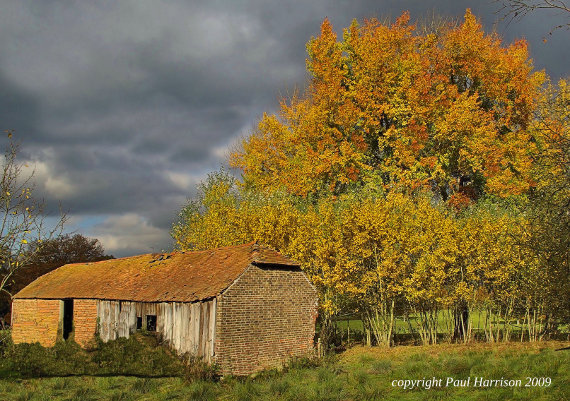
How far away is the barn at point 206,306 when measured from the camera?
1725 cm

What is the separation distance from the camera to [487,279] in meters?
22.7

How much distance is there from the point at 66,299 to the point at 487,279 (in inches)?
872

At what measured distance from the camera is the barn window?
20469 millimetres

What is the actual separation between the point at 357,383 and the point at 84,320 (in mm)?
14834

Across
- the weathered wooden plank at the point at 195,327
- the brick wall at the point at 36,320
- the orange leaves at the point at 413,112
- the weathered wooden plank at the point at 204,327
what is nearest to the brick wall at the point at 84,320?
the brick wall at the point at 36,320

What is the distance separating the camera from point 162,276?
21766 mm

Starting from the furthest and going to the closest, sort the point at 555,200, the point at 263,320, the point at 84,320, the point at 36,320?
1. the point at 36,320
2. the point at 84,320
3. the point at 263,320
4. the point at 555,200

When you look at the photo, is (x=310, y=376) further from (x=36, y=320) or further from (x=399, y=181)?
(x=36, y=320)

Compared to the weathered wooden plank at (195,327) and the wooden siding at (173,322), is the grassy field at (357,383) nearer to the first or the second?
the weathered wooden plank at (195,327)

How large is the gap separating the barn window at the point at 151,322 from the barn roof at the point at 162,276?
116 cm

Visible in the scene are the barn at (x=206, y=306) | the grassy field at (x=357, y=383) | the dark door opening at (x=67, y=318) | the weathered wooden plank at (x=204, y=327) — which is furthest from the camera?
the dark door opening at (x=67, y=318)

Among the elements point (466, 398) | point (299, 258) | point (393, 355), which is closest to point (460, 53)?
point (299, 258)

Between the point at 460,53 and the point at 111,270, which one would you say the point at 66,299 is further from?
the point at 460,53

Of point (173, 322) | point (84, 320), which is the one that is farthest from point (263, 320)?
point (84, 320)
